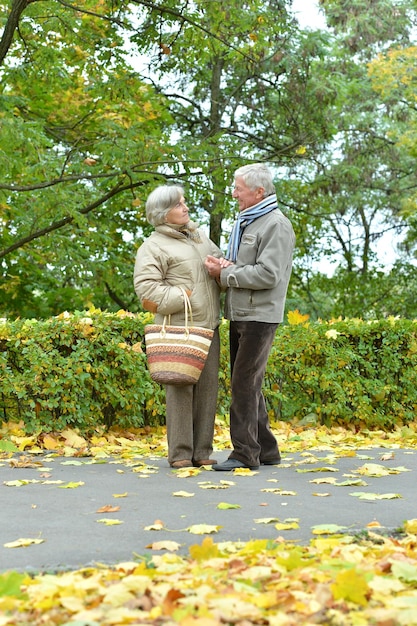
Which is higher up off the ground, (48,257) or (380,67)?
(380,67)

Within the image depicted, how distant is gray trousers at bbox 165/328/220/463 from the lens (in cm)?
633

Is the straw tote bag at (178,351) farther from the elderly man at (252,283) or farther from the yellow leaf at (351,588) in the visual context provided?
the yellow leaf at (351,588)

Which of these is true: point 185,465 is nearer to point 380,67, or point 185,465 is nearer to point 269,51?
point 269,51

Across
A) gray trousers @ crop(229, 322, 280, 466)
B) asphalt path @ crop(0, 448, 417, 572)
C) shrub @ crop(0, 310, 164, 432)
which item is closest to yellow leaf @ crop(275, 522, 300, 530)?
asphalt path @ crop(0, 448, 417, 572)

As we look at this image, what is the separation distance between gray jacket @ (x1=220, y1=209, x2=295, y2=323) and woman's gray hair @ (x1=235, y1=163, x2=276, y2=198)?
196 mm

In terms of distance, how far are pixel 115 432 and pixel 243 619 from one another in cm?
596

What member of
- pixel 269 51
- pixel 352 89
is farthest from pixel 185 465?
pixel 352 89

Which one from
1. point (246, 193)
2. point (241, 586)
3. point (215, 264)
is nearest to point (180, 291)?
point (215, 264)

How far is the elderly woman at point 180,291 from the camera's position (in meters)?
6.21

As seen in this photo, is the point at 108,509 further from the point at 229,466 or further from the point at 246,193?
the point at 246,193

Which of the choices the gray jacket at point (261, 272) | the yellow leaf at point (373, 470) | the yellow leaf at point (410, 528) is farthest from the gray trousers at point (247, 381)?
the yellow leaf at point (410, 528)

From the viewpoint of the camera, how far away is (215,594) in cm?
304

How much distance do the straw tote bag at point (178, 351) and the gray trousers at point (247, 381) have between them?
257 millimetres

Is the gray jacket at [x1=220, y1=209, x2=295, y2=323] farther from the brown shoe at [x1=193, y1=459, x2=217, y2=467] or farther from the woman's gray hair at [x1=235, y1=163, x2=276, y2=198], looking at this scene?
the brown shoe at [x1=193, y1=459, x2=217, y2=467]
